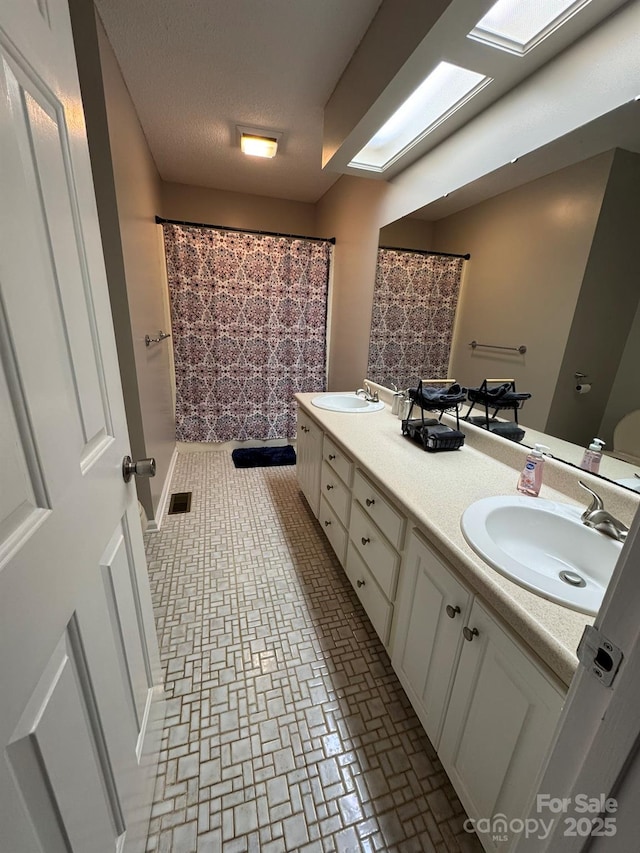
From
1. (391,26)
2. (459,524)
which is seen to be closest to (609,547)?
(459,524)

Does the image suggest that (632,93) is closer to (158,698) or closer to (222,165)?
(158,698)

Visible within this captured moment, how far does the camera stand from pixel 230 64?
1595 mm

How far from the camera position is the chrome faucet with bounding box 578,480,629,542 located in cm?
86

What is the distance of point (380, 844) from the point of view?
2.91 ft

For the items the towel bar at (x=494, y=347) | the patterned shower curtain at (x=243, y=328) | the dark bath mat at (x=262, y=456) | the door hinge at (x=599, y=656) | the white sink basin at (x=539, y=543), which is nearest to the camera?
Answer: the door hinge at (x=599, y=656)

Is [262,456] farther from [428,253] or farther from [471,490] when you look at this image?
[471,490]

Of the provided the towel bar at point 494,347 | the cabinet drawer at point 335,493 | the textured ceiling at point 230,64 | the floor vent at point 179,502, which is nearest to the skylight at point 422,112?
the textured ceiling at point 230,64

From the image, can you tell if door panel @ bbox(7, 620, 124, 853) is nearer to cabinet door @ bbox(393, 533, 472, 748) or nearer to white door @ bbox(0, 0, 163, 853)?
white door @ bbox(0, 0, 163, 853)

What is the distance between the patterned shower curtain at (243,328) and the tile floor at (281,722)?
59.0 inches

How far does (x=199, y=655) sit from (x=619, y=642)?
1.45m

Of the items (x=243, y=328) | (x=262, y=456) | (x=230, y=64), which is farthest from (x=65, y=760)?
(x=243, y=328)

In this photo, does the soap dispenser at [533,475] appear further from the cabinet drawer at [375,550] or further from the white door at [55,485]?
the white door at [55,485]

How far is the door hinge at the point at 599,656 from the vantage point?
0.38 meters

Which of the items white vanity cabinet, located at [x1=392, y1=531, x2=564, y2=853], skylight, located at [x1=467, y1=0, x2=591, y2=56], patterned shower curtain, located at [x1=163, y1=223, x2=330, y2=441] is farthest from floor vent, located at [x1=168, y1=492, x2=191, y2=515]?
skylight, located at [x1=467, y1=0, x2=591, y2=56]
